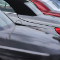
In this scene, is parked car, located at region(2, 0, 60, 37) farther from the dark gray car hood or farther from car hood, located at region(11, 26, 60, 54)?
car hood, located at region(11, 26, 60, 54)

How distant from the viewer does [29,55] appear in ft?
8.77

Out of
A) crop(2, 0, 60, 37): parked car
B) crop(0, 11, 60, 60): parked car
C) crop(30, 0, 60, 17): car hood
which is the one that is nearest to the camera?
crop(0, 11, 60, 60): parked car

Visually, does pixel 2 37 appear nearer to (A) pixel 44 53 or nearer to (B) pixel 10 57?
(B) pixel 10 57

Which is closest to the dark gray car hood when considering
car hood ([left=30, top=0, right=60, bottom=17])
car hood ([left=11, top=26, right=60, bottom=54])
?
car hood ([left=30, top=0, right=60, bottom=17])

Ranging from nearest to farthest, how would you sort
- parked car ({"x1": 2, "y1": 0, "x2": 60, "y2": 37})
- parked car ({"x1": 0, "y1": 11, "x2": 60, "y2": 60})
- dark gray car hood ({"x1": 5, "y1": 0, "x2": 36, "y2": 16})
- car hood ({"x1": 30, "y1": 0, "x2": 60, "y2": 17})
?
parked car ({"x1": 0, "y1": 11, "x2": 60, "y2": 60}) → parked car ({"x1": 2, "y1": 0, "x2": 60, "y2": 37}) → dark gray car hood ({"x1": 5, "y1": 0, "x2": 36, "y2": 16}) → car hood ({"x1": 30, "y1": 0, "x2": 60, "y2": 17})

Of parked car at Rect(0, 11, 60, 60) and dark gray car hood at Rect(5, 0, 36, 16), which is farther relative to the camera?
dark gray car hood at Rect(5, 0, 36, 16)

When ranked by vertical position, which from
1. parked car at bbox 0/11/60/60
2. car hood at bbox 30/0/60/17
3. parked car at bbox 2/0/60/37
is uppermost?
parked car at bbox 0/11/60/60

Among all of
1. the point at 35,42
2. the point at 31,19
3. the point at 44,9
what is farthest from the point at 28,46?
the point at 44,9

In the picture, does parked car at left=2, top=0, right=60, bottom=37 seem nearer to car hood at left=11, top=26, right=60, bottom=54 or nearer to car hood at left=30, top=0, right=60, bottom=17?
car hood at left=30, top=0, right=60, bottom=17

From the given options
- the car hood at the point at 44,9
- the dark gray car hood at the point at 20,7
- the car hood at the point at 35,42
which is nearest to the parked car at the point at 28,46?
the car hood at the point at 35,42

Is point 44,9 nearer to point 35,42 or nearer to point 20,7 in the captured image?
point 20,7

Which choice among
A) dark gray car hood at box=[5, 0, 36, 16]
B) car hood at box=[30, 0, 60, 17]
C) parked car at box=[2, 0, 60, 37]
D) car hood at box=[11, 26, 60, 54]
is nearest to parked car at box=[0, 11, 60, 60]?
car hood at box=[11, 26, 60, 54]

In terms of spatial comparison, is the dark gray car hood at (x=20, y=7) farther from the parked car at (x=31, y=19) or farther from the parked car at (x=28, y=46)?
the parked car at (x=28, y=46)

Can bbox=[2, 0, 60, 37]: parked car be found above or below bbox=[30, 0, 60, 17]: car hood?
above
